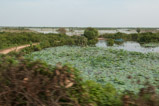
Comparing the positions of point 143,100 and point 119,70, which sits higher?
point 143,100

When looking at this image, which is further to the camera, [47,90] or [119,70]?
[119,70]

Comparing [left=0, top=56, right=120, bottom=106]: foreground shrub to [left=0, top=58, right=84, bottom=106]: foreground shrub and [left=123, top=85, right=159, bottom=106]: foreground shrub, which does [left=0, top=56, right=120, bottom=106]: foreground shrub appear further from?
[left=123, top=85, right=159, bottom=106]: foreground shrub

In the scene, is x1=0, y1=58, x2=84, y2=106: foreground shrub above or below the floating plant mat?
above

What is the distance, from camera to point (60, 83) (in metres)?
2.02

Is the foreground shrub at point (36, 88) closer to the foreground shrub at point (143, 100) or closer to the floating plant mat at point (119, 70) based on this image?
the foreground shrub at point (143, 100)

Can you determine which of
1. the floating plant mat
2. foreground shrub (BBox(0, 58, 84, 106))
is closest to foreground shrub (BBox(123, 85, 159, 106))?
the floating plant mat

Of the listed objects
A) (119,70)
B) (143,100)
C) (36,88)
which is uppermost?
(36,88)

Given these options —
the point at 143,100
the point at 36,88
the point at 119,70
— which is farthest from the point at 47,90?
the point at 119,70

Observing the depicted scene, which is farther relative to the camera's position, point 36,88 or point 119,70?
point 119,70

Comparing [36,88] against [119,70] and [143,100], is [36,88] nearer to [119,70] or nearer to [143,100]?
[143,100]

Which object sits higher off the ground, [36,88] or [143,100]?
[36,88]

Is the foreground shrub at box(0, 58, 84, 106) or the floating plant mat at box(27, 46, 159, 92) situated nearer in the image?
the foreground shrub at box(0, 58, 84, 106)

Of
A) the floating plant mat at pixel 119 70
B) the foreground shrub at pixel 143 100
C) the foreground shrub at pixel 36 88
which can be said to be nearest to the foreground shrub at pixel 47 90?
the foreground shrub at pixel 36 88

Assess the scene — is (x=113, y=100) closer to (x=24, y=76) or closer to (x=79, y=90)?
(x=79, y=90)
